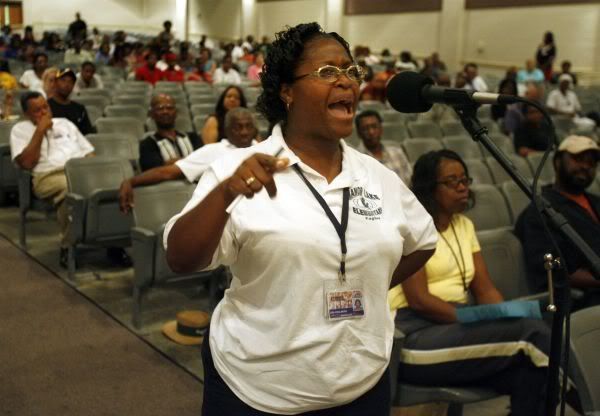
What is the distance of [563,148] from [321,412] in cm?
271

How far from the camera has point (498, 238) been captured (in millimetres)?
3234

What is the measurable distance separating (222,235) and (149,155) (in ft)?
11.6

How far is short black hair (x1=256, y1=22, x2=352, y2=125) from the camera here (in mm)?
1464

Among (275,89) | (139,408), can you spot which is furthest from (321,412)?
(139,408)

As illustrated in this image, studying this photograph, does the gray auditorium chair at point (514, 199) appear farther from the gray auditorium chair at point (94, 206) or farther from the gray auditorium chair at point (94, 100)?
the gray auditorium chair at point (94, 100)

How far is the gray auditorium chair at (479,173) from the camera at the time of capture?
5363 millimetres

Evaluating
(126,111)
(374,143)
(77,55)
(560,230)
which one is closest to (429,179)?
(560,230)

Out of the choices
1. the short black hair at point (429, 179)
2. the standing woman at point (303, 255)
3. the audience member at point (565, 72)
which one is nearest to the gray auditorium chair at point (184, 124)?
the short black hair at point (429, 179)

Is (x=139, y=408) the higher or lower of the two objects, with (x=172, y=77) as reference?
lower

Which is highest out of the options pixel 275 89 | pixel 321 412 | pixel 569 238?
pixel 275 89

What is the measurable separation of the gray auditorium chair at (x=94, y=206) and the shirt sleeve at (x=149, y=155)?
0.84 ft

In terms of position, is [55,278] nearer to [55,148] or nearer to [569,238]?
[55,148]

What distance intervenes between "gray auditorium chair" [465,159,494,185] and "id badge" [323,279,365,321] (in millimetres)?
4099

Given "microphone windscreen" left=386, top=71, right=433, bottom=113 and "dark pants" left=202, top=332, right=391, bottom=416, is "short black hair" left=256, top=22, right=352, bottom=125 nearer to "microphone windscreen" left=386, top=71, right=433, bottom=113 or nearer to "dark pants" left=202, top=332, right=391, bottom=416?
"microphone windscreen" left=386, top=71, right=433, bottom=113
